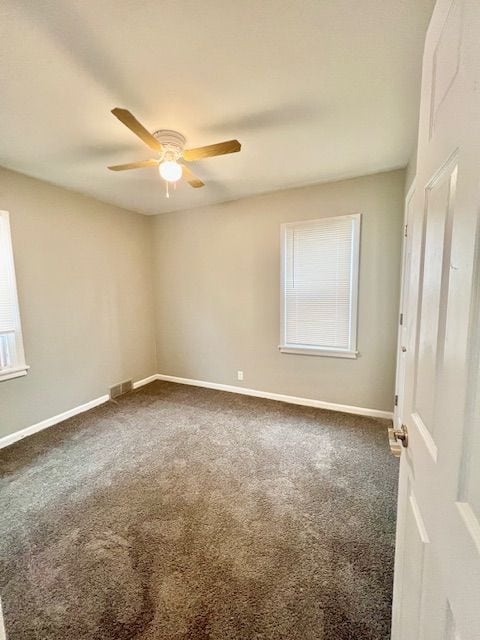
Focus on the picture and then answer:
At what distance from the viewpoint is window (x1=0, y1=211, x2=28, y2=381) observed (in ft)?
8.55

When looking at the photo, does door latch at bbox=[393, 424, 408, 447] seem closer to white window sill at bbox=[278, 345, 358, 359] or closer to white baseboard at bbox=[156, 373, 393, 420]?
white window sill at bbox=[278, 345, 358, 359]

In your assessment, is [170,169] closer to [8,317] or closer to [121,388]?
[8,317]

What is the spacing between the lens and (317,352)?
128 inches

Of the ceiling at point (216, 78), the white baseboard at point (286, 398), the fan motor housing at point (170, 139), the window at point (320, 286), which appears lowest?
the white baseboard at point (286, 398)

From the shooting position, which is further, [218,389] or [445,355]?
[218,389]

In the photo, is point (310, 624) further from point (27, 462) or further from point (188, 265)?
point (188, 265)

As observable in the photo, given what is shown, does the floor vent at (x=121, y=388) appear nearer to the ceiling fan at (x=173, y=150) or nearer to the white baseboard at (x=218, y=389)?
the white baseboard at (x=218, y=389)

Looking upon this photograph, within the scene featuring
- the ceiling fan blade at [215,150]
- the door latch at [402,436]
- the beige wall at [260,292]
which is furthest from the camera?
the beige wall at [260,292]

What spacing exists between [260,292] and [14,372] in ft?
8.90

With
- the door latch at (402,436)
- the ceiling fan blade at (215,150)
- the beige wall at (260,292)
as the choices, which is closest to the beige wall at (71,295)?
the beige wall at (260,292)

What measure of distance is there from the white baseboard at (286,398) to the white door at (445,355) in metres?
2.32

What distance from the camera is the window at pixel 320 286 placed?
3.01 m

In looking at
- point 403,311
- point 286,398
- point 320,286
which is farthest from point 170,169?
point 286,398

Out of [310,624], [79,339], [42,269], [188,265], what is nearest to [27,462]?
[79,339]
